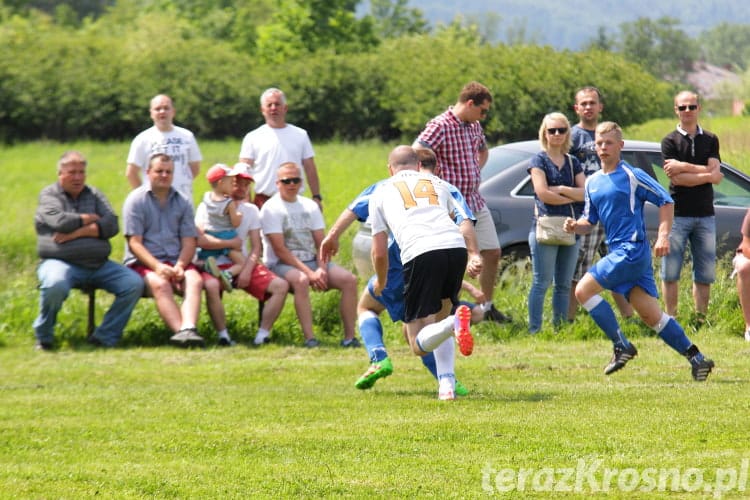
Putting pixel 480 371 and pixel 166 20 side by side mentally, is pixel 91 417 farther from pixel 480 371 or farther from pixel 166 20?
pixel 166 20

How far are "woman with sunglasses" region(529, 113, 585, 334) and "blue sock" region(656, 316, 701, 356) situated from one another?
229 cm

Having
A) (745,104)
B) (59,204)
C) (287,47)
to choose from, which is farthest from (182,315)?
(287,47)

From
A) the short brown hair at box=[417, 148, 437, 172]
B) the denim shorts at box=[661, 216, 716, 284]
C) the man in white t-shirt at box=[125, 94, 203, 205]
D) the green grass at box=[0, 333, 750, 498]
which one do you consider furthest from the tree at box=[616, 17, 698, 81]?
the short brown hair at box=[417, 148, 437, 172]

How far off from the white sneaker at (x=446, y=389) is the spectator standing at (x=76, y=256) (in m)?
4.47

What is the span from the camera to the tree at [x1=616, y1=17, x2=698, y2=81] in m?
49.8

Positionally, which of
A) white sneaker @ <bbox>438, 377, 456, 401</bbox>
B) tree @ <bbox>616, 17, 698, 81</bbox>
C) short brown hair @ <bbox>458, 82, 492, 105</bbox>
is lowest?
tree @ <bbox>616, 17, 698, 81</bbox>

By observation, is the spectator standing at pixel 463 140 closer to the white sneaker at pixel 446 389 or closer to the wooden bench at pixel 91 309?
the wooden bench at pixel 91 309

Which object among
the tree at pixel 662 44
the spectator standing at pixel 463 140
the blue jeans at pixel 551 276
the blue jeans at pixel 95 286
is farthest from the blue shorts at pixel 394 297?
the tree at pixel 662 44

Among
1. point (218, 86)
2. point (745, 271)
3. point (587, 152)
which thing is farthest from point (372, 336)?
point (218, 86)

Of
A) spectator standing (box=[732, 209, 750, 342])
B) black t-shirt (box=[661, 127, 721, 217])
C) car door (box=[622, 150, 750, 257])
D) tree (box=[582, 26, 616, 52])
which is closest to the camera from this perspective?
spectator standing (box=[732, 209, 750, 342])

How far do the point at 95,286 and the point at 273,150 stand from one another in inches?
85.7

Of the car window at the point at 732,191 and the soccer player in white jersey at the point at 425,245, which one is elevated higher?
the soccer player in white jersey at the point at 425,245

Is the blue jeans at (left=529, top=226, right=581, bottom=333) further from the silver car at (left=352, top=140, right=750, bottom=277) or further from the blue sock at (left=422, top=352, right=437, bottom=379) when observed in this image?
the blue sock at (left=422, top=352, right=437, bottom=379)

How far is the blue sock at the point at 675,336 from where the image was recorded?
368 inches
